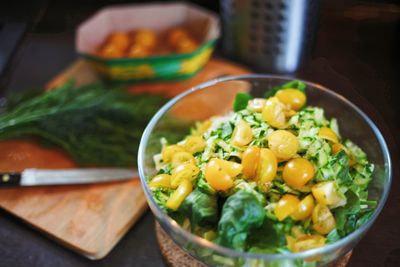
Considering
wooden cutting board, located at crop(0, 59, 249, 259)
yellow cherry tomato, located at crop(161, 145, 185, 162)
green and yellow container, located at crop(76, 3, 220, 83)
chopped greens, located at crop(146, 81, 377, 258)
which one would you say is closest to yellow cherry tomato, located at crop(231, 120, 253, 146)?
chopped greens, located at crop(146, 81, 377, 258)

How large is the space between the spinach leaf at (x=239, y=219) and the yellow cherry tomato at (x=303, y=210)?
0.19 ft

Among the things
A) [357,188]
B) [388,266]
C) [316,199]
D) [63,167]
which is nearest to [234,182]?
[316,199]

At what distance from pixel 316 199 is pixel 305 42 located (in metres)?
0.72

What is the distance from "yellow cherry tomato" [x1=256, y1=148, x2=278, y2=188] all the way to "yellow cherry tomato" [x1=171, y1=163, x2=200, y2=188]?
0.11m

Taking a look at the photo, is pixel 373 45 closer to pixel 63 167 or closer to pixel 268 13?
pixel 268 13

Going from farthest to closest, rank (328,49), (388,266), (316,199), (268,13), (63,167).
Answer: (328,49) < (268,13) < (63,167) < (388,266) < (316,199)

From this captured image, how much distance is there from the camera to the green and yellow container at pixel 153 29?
4.07 ft

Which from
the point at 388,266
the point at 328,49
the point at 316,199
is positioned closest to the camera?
the point at 316,199

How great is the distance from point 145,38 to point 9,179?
23.9 inches

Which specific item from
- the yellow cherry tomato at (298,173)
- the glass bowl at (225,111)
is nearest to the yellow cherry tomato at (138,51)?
the glass bowl at (225,111)

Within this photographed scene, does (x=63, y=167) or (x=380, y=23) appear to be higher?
(x=380, y=23)

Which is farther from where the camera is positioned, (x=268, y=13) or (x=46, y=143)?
(x=268, y=13)

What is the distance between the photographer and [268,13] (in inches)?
48.5

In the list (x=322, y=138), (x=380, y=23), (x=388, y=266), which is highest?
(x=322, y=138)
